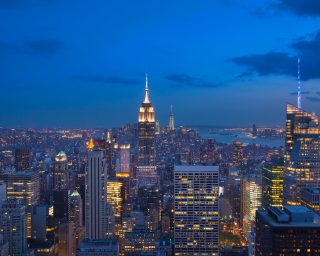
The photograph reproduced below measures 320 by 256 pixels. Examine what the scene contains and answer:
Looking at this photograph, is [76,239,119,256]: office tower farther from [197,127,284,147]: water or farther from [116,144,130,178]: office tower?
[116,144,130,178]: office tower

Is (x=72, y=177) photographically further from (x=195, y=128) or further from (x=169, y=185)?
(x=195, y=128)

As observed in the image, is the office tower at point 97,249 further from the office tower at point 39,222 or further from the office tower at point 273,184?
the office tower at point 273,184

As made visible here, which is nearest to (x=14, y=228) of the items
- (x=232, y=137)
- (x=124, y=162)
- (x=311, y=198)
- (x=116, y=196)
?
(x=116, y=196)

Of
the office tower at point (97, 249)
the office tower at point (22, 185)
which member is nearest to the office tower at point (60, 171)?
the office tower at point (22, 185)

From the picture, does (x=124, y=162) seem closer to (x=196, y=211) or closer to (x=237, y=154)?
(x=237, y=154)

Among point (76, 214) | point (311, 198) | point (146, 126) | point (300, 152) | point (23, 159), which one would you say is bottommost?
point (76, 214)

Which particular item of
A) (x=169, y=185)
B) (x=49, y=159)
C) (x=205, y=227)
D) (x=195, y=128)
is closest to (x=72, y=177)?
(x=49, y=159)
